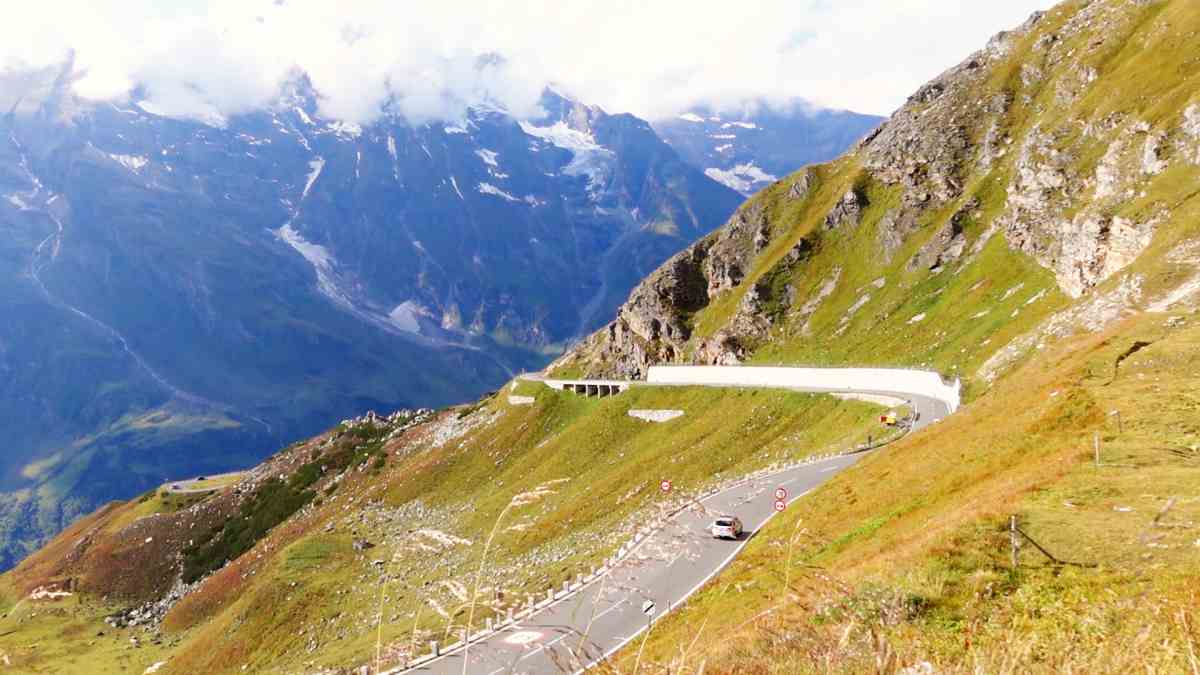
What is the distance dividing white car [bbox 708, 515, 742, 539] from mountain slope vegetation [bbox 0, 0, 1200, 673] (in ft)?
14.9

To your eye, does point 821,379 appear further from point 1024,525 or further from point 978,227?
point 1024,525

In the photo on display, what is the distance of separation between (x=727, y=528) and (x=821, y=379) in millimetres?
40052

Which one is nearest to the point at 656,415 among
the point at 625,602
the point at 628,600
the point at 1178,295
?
the point at 1178,295

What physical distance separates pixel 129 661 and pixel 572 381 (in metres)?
62.7

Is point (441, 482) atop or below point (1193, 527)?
below

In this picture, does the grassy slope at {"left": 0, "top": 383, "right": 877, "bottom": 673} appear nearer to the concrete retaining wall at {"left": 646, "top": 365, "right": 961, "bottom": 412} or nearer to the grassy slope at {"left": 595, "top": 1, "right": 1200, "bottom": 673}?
the concrete retaining wall at {"left": 646, "top": 365, "right": 961, "bottom": 412}

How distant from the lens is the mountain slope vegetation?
1186cm

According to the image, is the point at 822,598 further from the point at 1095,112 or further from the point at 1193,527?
the point at 1095,112

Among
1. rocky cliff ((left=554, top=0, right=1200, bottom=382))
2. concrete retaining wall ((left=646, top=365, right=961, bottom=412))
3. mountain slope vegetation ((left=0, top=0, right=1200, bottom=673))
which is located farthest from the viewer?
concrete retaining wall ((left=646, top=365, right=961, bottom=412))

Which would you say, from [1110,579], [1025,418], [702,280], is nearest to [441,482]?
[702,280]

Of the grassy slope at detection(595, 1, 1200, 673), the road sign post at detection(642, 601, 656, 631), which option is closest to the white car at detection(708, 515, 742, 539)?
the grassy slope at detection(595, 1, 1200, 673)

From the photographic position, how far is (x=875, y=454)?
41.8 m

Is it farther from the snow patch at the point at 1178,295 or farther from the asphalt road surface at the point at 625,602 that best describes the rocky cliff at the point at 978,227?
the asphalt road surface at the point at 625,602

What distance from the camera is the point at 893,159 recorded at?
109 metres
